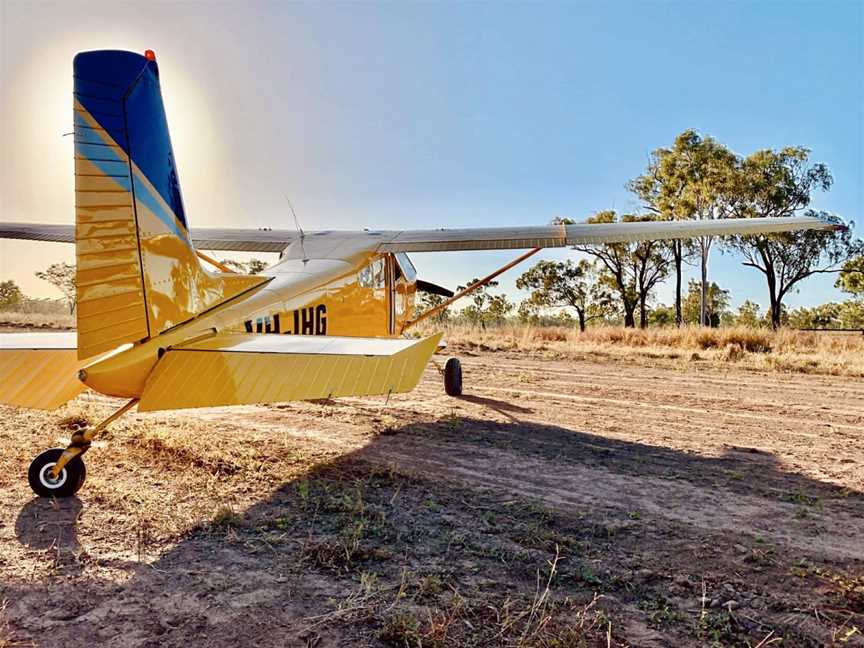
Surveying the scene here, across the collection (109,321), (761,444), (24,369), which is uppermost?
(109,321)

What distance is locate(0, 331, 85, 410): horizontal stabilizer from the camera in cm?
415

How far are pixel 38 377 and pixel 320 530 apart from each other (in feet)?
8.31

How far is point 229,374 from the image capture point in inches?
150

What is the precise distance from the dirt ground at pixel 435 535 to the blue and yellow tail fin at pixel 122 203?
4.37ft

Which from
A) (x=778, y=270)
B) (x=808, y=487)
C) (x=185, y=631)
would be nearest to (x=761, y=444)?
(x=808, y=487)

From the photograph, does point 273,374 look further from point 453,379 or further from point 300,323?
point 453,379

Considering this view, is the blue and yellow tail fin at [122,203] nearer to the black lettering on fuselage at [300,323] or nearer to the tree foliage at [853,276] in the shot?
the black lettering on fuselage at [300,323]

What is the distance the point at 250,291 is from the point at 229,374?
78.7 inches

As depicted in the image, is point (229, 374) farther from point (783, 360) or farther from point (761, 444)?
point (783, 360)

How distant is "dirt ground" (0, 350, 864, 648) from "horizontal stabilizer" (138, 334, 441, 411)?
2.65 ft

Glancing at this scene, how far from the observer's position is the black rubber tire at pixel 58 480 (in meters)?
4.15

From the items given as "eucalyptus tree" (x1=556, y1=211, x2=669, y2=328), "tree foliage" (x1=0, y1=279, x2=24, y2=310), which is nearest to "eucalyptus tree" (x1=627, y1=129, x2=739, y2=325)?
"eucalyptus tree" (x1=556, y1=211, x2=669, y2=328)

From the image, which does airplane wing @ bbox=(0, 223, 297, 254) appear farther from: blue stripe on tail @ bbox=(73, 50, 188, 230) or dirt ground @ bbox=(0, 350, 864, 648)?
blue stripe on tail @ bbox=(73, 50, 188, 230)

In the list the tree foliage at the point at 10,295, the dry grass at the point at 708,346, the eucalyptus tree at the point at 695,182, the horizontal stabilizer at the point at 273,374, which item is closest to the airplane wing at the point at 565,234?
the dry grass at the point at 708,346
